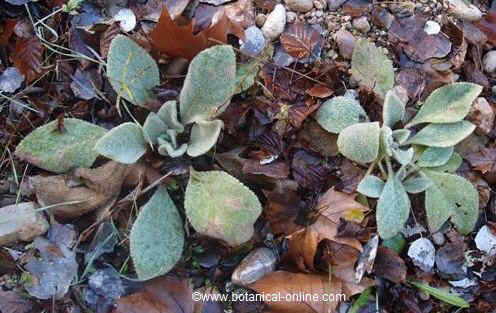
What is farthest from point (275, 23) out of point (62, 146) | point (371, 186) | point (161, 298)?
point (161, 298)

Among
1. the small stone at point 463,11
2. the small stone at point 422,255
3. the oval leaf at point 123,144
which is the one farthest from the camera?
the small stone at point 463,11

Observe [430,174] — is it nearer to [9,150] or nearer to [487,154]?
[487,154]

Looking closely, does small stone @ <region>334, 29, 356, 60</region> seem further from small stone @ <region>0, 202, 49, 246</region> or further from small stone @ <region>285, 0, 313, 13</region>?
small stone @ <region>0, 202, 49, 246</region>

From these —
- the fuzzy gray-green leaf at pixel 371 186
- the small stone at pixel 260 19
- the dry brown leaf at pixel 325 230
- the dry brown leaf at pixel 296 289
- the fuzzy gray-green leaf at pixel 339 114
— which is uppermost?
the small stone at pixel 260 19

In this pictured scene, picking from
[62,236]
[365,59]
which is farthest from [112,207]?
[365,59]

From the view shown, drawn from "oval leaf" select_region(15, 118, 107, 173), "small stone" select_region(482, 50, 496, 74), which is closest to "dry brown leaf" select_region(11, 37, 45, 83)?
"oval leaf" select_region(15, 118, 107, 173)

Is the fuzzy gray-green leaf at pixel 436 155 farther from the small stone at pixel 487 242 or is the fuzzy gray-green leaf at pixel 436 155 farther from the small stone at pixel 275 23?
the small stone at pixel 275 23

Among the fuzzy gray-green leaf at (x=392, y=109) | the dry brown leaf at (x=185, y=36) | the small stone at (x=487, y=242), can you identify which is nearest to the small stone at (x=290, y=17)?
the dry brown leaf at (x=185, y=36)
